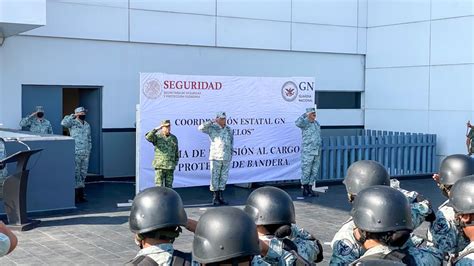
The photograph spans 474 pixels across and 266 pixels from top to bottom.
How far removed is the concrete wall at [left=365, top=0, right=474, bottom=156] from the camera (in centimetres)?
1623

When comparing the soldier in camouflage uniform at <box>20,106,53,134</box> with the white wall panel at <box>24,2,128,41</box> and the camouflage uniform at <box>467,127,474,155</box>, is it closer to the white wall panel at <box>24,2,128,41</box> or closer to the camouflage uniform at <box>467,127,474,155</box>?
the white wall panel at <box>24,2,128,41</box>

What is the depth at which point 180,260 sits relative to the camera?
338 centimetres

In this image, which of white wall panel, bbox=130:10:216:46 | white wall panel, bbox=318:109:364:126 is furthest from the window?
white wall panel, bbox=130:10:216:46

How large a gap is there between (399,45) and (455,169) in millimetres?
13274

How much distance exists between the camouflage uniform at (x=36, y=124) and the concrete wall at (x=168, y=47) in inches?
17.8

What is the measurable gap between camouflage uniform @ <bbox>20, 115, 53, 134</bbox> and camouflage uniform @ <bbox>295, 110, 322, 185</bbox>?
17.0 feet

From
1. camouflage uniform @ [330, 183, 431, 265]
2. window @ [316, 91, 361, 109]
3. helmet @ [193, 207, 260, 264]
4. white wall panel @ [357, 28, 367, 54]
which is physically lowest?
camouflage uniform @ [330, 183, 431, 265]

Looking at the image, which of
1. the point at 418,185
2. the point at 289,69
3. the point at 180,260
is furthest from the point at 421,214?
the point at 289,69

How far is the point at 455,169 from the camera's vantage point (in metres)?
5.07

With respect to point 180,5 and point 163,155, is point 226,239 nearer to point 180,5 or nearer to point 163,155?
point 163,155

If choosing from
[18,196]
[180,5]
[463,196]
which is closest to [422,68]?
[180,5]

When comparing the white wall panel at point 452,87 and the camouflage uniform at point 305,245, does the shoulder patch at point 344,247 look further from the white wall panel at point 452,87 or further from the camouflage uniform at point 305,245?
the white wall panel at point 452,87

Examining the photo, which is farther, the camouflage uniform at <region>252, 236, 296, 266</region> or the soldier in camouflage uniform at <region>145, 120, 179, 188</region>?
the soldier in camouflage uniform at <region>145, 120, 179, 188</region>

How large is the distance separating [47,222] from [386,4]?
1187 centimetres
